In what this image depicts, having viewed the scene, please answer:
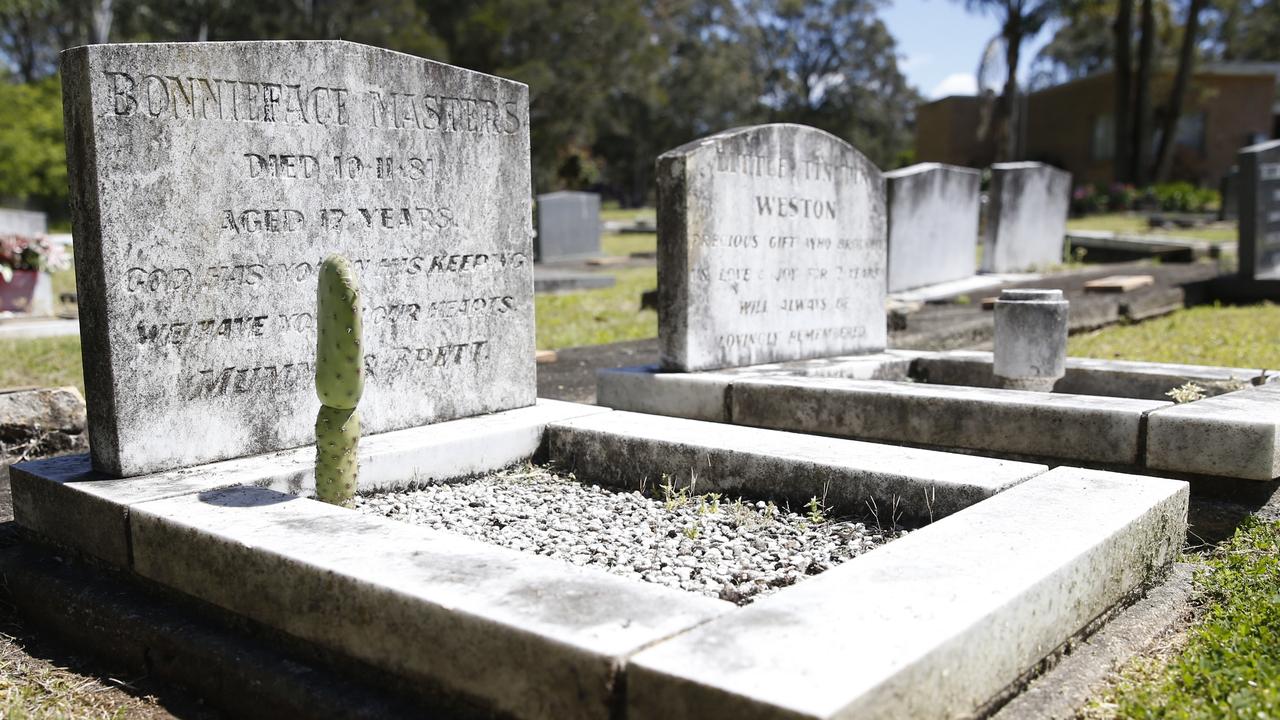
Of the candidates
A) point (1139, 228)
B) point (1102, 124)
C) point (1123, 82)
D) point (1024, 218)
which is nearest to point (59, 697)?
point (1024, 218)

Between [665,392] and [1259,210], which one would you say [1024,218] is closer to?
[1259,210]

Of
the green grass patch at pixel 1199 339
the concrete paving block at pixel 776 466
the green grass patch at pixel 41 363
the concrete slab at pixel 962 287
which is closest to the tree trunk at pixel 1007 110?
the concrete slab at pixel 962 287

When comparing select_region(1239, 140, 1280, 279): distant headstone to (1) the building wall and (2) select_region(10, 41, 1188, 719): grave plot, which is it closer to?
(2) select_region(10, 41, 1188, 719): grave plot

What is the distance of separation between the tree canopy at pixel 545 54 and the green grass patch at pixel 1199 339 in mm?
20815

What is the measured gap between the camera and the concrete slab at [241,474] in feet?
10.4

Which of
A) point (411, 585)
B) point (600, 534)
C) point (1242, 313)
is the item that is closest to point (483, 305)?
point (600, 534)

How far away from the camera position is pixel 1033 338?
5.04 metres

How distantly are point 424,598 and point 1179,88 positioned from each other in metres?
31.5

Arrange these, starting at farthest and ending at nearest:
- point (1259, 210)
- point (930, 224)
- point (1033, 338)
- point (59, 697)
Result: point (930, 224) < point (1259, 210) < point (1033, 338) < point (59, 697)

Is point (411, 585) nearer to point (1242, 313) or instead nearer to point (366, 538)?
point (366, 538)

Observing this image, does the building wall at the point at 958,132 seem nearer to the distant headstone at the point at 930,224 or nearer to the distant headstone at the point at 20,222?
the distant headstone at the point at 930,224

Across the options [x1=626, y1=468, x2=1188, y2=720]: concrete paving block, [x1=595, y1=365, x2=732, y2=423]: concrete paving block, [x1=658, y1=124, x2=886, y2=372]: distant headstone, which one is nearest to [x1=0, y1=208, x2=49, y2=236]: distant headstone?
[x1=595, y1=365, x2=732, y2=423]: concrete paving block

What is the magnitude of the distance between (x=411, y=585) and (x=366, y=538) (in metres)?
0.41

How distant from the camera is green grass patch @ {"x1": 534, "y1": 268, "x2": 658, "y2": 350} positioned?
920cm
